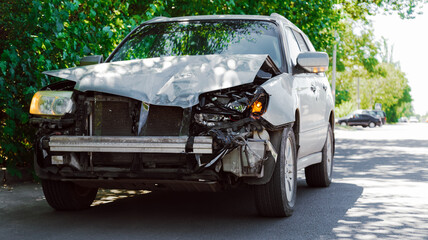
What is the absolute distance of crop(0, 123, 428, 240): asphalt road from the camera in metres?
5.45

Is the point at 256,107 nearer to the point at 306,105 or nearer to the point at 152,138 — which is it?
the point at 152,138

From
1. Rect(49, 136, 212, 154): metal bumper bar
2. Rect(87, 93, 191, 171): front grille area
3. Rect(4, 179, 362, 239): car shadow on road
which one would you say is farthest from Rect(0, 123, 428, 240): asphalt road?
Rect(49, 136, 212, 154): metal bumper bar

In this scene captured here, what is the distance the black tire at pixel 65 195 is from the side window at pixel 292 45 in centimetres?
269

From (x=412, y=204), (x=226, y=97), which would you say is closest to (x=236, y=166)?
(x=226, y=97)

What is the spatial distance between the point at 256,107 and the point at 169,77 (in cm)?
84

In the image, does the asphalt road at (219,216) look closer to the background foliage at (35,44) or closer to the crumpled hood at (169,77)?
the background foliage at (35,44)

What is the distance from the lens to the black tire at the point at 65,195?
6160 mm

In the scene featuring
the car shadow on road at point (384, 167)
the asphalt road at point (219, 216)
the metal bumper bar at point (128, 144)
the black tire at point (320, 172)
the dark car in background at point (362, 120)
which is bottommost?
the dark car in background at point (362, 120)

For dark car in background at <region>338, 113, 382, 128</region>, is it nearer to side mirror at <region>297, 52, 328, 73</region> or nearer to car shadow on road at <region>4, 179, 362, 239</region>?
car shadow on road at <region>4, 179, 362, 239</region>

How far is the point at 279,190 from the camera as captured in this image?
580 cm

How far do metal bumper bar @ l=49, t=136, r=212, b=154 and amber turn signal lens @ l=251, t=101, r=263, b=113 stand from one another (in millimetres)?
503

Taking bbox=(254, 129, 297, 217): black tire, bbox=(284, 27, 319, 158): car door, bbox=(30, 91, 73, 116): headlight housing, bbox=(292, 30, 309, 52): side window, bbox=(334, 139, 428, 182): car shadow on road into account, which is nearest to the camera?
bbox=(30, 91, 73, 116): headlight housing

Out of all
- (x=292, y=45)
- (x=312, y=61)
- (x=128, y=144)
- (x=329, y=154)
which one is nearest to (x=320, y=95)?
(x=292, y=45)

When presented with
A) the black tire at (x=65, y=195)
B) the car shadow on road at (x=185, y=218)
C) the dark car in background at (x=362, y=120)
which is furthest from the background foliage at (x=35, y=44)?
the dark car in background at (x=362, y=120)
